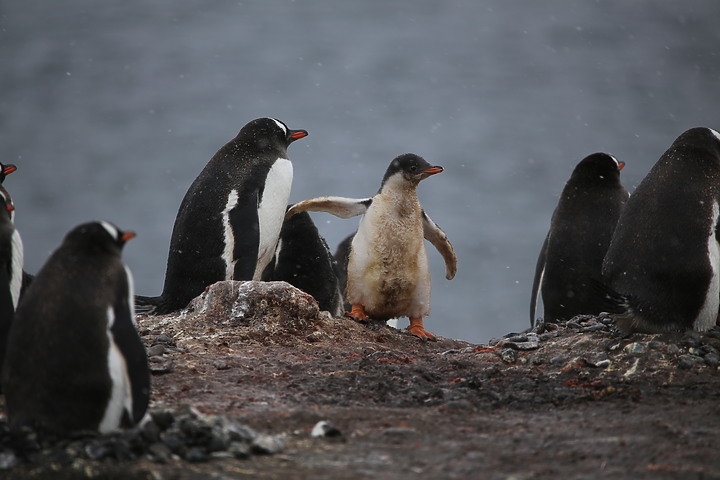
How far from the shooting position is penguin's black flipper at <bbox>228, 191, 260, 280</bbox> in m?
6.53

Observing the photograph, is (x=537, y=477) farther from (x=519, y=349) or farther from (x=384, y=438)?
(x=519, y=349)

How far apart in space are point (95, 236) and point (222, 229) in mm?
3447

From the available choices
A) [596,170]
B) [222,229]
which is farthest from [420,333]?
[596,170]

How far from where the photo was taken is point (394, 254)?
623 centimetres

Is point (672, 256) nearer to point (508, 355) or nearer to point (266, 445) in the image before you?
point (508, 355)

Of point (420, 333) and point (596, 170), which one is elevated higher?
point (596, 170)

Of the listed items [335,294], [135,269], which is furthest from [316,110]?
[335,294]

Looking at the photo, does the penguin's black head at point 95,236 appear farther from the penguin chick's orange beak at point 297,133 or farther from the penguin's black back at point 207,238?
the penguin chick's orange beak at point 297,133

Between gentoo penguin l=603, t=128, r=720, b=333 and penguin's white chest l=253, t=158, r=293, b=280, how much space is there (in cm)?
282

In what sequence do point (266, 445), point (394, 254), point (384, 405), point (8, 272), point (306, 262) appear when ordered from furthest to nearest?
point (306, 262) < point (394, 254) < point (8, 272) < point (384, 405) < point (266, 445)

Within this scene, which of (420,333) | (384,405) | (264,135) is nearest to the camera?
(384,405)

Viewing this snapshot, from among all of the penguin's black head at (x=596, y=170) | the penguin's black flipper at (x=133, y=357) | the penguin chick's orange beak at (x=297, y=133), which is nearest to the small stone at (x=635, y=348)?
the penguin's black head at (x=596, y=170)

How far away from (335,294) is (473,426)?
400cm

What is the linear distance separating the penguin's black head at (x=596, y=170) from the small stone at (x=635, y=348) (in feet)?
8.04
